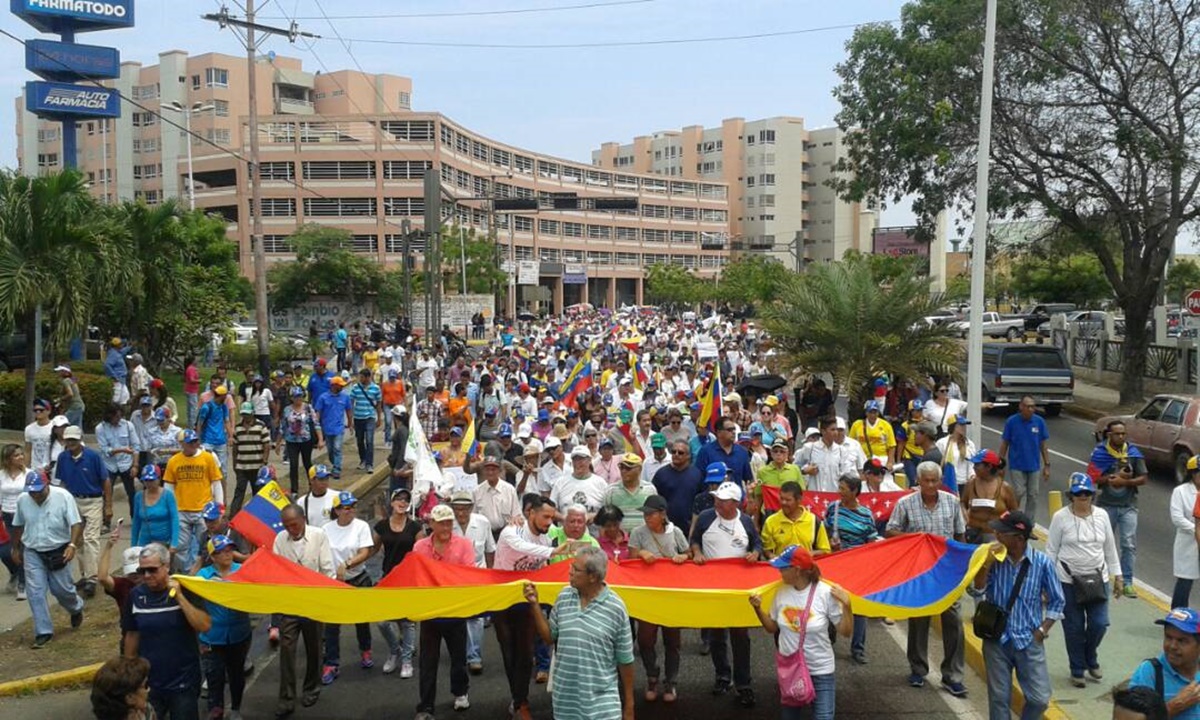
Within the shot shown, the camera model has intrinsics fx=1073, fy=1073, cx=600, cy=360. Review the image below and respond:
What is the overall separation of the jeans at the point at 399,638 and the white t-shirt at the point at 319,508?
978mm

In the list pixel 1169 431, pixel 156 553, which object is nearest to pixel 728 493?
pixel 156 553

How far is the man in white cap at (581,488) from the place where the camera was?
9.39 metres

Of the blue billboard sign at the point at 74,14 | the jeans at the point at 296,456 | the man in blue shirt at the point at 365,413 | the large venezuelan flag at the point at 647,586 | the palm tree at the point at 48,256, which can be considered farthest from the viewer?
the blue billboard sign at the point at 74,14

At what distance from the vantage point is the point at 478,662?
27.8 feet

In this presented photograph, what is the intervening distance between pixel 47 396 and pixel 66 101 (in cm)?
3547

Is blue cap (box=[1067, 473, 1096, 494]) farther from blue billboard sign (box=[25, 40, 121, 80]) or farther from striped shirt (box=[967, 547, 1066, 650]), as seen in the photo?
blue billboard sign (box=[25, 40, 121, 80])

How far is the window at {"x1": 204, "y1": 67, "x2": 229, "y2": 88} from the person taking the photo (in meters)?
84.0

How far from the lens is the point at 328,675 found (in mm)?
8250

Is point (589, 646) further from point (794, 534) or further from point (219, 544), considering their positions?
point (219, 544)

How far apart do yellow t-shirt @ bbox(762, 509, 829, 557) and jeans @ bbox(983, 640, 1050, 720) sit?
5.31 ft

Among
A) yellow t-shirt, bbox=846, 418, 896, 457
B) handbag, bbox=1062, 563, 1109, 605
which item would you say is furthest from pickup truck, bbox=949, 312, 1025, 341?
handbag, bbox=1062, 563, 1109, 605

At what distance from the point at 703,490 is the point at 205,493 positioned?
4.78m

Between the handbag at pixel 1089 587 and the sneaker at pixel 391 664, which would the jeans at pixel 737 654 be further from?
the sneaker at pixel 391 664

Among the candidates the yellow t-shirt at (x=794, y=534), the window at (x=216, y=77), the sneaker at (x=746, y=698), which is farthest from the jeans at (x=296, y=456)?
the window at (x=216, y=77)
